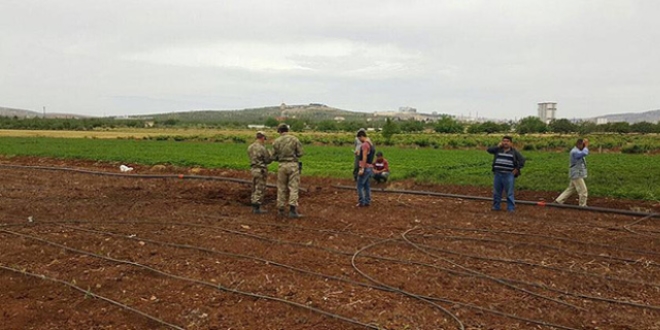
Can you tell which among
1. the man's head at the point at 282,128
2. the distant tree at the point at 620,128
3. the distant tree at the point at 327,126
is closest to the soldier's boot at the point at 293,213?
the man's head at the point at 282,128

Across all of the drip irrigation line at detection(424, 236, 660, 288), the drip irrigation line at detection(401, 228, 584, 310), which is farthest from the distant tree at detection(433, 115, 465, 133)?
the drip irrigation line at detection(424, 236, 660, 288)

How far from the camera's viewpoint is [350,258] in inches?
311

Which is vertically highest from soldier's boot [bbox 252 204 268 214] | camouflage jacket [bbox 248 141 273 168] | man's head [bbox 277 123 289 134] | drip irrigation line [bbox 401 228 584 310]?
man's head [bbox 277 123 289 134]

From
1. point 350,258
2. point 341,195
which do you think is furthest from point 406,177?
point 350,258

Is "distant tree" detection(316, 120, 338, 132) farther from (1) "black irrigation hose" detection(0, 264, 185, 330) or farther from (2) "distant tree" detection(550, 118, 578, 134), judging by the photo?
(1) "black irrigation hose" detection(0, 264, 185, 330)

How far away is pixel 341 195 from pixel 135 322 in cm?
921

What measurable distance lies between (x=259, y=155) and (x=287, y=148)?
0.74 m

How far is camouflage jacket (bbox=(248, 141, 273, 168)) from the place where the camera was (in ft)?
35.4

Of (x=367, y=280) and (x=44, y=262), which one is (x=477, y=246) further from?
(x=44, y=262)

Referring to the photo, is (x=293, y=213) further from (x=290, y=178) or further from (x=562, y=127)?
(x=562, y=127)

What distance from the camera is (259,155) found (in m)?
10.8

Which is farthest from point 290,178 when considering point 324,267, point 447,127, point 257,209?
point 447,127

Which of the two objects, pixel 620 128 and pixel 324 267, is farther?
pixel 620 128

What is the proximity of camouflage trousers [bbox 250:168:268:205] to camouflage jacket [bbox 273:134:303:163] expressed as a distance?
24.9 inches
